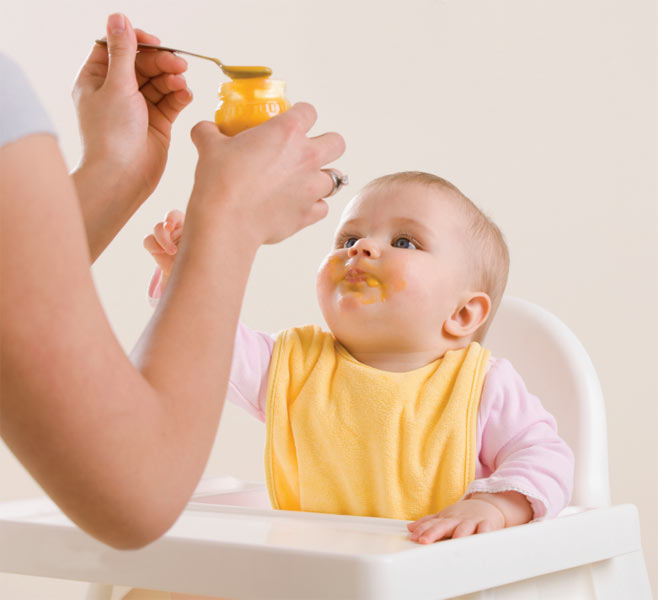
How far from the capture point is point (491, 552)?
2.61 feet

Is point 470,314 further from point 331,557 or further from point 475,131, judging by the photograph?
point 475,131

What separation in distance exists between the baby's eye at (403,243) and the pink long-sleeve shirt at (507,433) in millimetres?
171

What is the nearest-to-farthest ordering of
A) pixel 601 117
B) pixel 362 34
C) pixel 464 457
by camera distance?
pixel 464 457, pixel 601 117, pixel 362 34

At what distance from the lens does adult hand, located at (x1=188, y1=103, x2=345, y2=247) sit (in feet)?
2.22

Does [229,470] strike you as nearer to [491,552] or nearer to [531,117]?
[531,117]

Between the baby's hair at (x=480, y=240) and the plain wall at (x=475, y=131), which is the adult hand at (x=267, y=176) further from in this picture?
the plain wall at (x=475, y=131)

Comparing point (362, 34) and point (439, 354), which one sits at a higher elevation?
point (362, 34)

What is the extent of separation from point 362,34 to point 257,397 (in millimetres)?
1370

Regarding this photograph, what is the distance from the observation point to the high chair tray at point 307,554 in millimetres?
723

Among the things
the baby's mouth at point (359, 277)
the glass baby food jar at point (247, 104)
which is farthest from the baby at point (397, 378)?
the glass baby food jar at point (247, 104)

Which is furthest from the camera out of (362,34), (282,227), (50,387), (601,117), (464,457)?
(362,34)

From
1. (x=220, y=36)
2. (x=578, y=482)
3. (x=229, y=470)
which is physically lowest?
(x=229, y=470)

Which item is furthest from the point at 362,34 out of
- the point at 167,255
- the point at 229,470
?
the point at 167,255

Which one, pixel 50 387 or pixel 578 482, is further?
pixel 578 482
